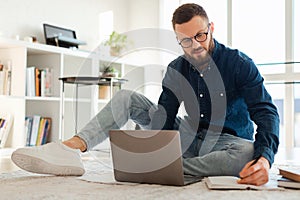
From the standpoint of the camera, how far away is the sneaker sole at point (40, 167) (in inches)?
59.3

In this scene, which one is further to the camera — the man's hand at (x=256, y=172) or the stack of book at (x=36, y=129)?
the stack of book at (x=36, y=129)

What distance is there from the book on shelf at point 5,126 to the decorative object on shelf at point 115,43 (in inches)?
50.6

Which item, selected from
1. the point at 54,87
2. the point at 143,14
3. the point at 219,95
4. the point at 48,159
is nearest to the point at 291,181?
the point at 219,95

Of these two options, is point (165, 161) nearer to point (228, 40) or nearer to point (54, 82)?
point (54, 82)

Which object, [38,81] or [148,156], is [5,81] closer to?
[38,81]

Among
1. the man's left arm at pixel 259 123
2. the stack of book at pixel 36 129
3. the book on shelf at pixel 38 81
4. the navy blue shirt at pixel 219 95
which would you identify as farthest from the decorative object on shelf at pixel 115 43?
the man's left arm at pixel 259 123

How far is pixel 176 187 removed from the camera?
1.34m

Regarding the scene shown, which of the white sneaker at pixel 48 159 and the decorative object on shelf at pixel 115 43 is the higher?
the decorative object on shelf at pixel 115 43

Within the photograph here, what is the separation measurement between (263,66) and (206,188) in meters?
2.82

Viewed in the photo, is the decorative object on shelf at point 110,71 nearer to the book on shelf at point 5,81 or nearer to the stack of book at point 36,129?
the stack of book at point 36,129

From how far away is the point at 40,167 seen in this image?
154 cm

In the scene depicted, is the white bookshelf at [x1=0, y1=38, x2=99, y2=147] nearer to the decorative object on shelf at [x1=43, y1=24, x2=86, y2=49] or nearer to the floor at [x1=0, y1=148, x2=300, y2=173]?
the decorative object on shelf at [x1=43, y1=24, x2=86, y2=49]

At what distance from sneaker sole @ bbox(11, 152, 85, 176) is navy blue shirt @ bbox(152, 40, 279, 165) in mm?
353

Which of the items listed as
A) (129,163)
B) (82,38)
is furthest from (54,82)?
(129,163)
